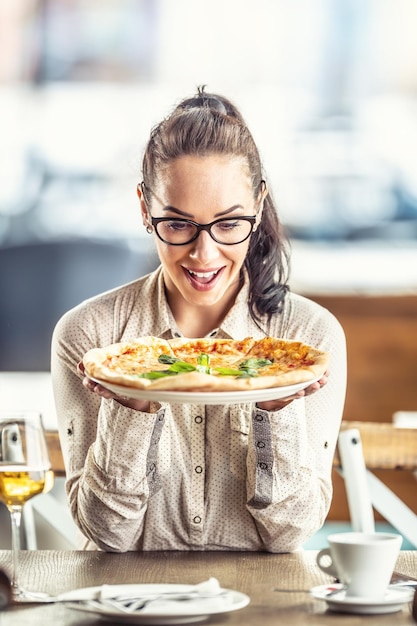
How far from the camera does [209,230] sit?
1.88 metres

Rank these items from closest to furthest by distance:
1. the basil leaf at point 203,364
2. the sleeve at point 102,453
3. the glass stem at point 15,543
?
the glass stem at point 15,543 < the basil leaf at point 203,364 < the sleeve at point 102,453

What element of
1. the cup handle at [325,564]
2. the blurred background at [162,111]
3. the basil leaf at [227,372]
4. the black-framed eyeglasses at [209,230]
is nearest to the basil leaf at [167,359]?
the basil leaf at [227,372]

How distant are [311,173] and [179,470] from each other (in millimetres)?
3128

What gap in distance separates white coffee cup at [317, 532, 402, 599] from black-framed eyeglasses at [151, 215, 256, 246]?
0.70 m

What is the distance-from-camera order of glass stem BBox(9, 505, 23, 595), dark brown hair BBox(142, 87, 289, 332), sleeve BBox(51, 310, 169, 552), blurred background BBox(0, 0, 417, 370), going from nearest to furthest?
glass stem BBox(9, 505, 23, 595)
sleeve BBox(51, 310, 169, 552)
dark brown hair BBox(142, 87, 289, 332)
blurred background BBox(0, 0, 417, 370)

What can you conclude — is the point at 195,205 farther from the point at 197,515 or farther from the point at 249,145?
the point at 197,515

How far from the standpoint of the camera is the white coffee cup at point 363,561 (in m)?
1.30

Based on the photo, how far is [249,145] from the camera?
2031mm

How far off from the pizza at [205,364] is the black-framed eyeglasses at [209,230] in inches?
6.9

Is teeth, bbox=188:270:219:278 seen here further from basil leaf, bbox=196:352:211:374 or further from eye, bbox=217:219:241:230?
basil leaf, bbox=196:352:211:374

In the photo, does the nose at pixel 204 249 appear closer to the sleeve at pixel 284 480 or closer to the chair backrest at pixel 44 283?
the sleeve at pixel 284 480

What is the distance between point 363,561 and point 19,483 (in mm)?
448

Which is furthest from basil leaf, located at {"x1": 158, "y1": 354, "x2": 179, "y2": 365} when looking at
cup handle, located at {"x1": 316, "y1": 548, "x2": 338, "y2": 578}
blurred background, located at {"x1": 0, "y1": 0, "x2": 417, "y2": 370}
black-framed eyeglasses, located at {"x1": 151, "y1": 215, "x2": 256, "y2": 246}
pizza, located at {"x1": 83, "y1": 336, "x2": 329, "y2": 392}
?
blurred background, located at {"x1": 0, "y1": 0, "x2": 417, "y2": 370}

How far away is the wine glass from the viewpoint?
1402mm
